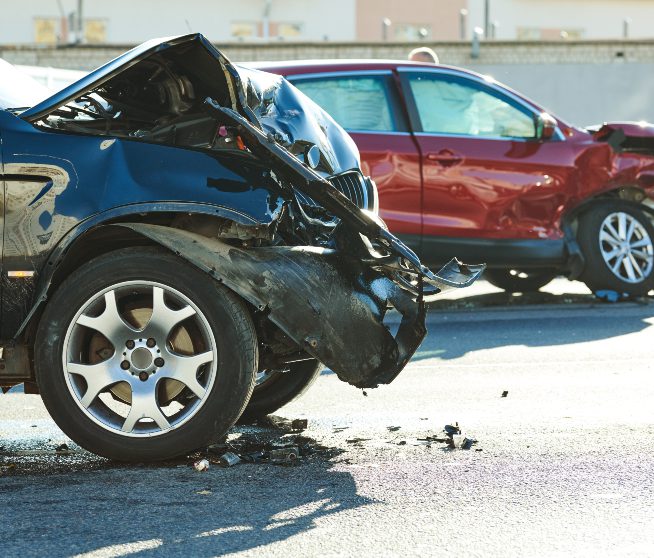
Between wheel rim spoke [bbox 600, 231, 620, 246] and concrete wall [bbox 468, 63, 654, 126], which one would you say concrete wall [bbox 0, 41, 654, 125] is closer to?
concrete wall [bbox 468, 63, 654, 126]

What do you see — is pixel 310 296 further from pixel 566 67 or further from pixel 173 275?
pixel 566 67

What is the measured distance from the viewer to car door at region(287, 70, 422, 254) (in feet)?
35.3

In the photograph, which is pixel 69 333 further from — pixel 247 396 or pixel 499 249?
pixel 499 249

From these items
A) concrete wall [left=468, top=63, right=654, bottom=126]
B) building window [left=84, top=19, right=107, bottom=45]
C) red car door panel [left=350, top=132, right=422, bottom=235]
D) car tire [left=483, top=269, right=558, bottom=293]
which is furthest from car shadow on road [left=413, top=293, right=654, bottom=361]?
building window [left=84, top=19, right=107, bottom=45]

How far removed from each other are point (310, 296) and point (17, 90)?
178cm

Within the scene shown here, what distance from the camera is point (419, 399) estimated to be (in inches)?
280

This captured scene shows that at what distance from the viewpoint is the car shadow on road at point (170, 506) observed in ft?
14.1

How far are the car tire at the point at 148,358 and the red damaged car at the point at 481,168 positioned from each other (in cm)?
542

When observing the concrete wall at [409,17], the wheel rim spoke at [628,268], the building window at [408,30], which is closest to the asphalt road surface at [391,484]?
the wheel rim spoke at [628,268]

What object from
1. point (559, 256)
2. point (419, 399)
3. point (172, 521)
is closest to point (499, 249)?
point (559, 256)

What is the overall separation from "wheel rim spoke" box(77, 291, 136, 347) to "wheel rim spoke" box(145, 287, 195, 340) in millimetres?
94

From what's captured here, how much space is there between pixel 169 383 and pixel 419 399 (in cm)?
201

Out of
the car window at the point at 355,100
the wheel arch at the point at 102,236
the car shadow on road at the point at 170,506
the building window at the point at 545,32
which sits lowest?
the car shadow on road at the point at 170,506

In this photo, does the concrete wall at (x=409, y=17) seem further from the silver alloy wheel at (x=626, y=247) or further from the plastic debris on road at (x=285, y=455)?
the plastic debris on road at (x=285, y=455)
